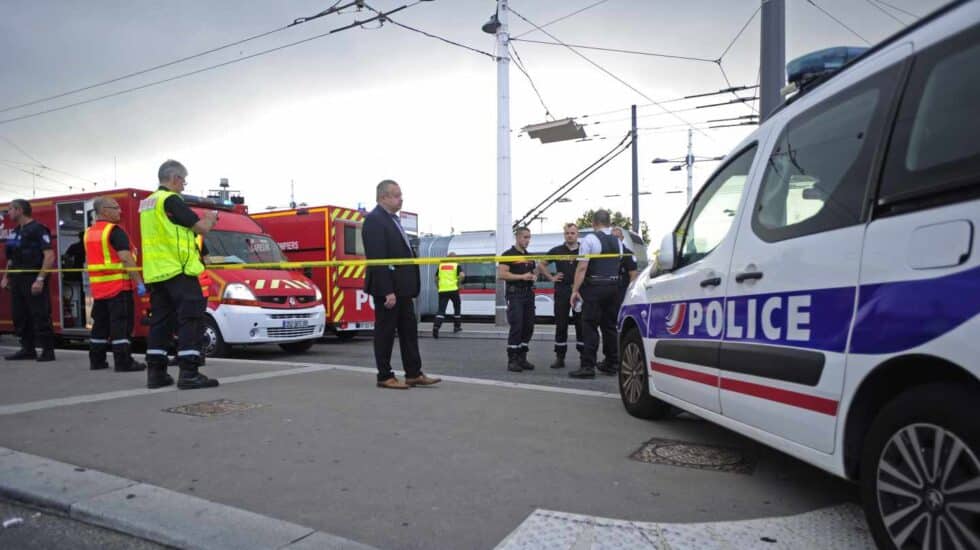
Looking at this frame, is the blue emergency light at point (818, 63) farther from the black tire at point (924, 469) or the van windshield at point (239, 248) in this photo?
the van windshield at point (239, 248)

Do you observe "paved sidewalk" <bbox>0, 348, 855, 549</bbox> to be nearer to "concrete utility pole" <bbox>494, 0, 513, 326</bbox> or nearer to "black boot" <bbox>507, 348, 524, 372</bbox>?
"black boot" <bbox>507, 348, 524, 372</bbox>

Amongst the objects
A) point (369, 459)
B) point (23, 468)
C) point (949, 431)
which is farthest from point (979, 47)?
point (23, 468)

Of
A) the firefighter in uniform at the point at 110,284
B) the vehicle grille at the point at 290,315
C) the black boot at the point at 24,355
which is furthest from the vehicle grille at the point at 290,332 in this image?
the black boot at the point at 24,355

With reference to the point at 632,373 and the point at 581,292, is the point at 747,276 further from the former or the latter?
the point at 581,292

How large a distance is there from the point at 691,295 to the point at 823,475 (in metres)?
1.18

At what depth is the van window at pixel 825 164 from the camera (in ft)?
7.98

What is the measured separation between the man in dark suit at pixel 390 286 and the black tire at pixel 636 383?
207cm

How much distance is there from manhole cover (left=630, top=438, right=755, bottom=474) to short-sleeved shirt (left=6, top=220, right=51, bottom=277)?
769 cm

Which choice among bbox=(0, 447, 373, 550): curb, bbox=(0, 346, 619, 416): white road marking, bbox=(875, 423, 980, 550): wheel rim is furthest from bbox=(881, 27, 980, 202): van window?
bbox=(0, 346, 619, 416): white road marking

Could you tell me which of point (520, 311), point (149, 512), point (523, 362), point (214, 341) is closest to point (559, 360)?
point (523, 362)

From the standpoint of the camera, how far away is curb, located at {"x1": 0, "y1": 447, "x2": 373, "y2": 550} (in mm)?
2551

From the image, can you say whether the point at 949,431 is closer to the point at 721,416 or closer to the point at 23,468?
the point at 721,416

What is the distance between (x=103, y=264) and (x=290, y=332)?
9.68 ft

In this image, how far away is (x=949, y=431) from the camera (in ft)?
6.24
